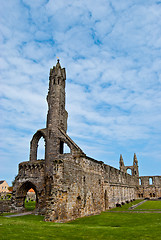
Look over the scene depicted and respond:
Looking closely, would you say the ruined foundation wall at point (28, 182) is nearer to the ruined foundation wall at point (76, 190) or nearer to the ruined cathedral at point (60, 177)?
the ruined cathedral at point (60, 177)

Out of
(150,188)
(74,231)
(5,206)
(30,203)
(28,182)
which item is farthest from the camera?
(150,188)

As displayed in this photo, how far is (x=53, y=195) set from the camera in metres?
14.6

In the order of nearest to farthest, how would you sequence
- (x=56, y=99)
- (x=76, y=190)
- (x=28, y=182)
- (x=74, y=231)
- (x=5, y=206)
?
1. (x=74, y=231)
2. (x=76, y=190)
3. (x=5, y=206)
4. (x=28, y=182)
5. (x=56, y=99)

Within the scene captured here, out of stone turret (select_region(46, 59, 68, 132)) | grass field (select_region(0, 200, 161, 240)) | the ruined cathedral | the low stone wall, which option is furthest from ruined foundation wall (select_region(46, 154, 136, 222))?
the low stone wall

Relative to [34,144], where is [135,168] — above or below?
below

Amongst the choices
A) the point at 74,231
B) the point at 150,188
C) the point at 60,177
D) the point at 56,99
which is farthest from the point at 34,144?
the point at 150,188

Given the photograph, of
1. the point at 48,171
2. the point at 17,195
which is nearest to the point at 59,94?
the point at 48,171

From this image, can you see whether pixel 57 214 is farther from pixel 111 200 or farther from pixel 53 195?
pixel 111 200

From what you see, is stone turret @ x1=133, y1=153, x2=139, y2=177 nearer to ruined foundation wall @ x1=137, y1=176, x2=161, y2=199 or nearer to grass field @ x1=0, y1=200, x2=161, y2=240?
ruined foundation wall @ x1=137, y1=176, x2=161, y2=199

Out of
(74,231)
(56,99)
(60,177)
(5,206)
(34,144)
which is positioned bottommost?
(5,206)

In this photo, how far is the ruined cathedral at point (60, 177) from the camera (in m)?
15.3

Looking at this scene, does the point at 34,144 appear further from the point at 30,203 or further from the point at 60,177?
the point at 30,203

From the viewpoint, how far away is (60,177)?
15.2 m

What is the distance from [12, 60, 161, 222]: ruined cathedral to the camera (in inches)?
602
